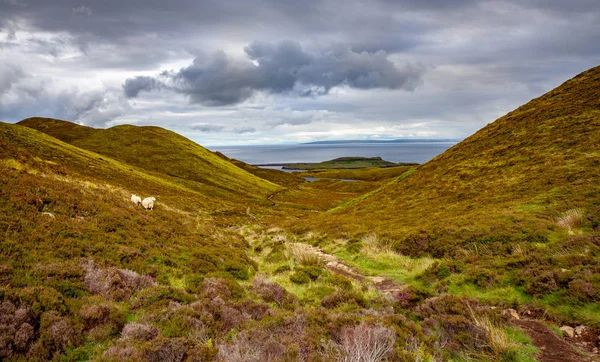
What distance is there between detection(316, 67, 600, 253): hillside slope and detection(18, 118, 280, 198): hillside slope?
158ft

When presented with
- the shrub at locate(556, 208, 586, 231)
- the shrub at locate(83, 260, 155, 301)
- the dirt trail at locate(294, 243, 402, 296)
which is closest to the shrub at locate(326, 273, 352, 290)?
the dirt trail at locate(294, 243, 402, 296)

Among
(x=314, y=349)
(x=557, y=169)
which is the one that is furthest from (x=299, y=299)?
(x=557, y=169)

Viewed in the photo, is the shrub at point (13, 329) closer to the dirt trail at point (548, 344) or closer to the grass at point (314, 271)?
the grass at point (314, 271)

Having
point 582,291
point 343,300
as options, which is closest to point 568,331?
point 582,291

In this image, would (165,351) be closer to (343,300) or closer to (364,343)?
(364,343)

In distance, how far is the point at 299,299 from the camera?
10422mm

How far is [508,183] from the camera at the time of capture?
23.4 m

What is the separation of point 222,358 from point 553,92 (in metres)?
48.9

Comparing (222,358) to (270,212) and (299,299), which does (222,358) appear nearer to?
(299,299)

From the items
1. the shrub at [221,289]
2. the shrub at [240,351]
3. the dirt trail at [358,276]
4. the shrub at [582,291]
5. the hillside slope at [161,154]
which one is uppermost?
the hillside slope at [161,154]

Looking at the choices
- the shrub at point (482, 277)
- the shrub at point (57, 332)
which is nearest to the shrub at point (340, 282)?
the shrub at point (482, 277)

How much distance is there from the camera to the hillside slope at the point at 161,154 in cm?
7806

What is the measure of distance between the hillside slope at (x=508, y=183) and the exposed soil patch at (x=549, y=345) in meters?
7.29

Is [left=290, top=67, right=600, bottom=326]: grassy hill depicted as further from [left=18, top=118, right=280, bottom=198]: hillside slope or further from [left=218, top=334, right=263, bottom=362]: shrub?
[left=18, top=118, right=280, bottom=198]: hillside slope
